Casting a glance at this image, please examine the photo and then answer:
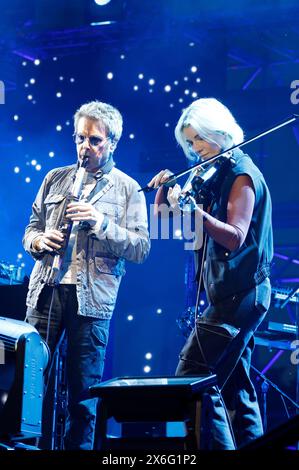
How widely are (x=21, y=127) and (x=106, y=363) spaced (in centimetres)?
339

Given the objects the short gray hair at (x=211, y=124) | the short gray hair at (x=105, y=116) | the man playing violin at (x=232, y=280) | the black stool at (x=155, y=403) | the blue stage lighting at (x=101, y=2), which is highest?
the blue stage lighting at (x=101, y=2)

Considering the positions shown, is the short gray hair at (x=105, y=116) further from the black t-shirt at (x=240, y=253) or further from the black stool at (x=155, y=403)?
the black stool at (x=155, y=403)

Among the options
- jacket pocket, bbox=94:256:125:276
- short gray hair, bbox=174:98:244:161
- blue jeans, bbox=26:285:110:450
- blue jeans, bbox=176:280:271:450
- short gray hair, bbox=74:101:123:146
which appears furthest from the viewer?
short gray hair, bbox=74:101:123:146

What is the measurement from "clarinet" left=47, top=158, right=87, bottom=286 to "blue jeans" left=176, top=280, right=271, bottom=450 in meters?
0.88

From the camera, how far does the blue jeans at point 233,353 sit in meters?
3.60

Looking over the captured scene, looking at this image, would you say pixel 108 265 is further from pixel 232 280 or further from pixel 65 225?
pixel 232 280

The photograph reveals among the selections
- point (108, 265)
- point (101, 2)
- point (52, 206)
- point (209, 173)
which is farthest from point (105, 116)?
point (101, 2)

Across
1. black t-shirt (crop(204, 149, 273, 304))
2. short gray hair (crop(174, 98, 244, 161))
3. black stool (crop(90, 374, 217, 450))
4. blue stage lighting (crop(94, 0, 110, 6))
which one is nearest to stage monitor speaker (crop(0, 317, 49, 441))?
black stool (crop(90, 374, 217, 450))

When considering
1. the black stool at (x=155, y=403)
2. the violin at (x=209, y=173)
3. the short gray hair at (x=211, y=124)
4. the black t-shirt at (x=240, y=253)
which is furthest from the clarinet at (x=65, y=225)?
the black stool at (x=155, y=403)

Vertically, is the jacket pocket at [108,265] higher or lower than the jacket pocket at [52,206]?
lower

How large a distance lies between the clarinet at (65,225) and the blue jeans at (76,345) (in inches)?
2.9

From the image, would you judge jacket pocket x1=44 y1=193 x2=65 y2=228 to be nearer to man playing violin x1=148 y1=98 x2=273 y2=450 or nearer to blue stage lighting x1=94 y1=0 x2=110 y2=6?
man playing violin x1=148 y1=98 x2=273 y2=450

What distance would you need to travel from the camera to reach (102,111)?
15.2 feet

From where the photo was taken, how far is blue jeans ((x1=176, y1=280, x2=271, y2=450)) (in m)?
3.60
